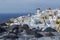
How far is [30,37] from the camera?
942cm

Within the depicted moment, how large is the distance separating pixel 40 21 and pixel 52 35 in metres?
15.7

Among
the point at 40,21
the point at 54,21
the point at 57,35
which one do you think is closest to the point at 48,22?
the point at 54,21

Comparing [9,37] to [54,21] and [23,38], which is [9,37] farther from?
[54,21]

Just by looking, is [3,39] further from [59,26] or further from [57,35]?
[59,26]

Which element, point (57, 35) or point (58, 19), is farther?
point (58, 19)

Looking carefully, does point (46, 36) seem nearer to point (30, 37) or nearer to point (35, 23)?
point (30, 37)

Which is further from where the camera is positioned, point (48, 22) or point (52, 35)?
point (48, 22)

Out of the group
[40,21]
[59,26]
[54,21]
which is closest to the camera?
[59,26]

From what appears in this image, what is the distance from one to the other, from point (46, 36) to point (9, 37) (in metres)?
1.35

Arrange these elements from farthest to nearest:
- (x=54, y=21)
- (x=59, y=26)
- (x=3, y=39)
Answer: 1. (x=54, y=21)
2. (x=59, y=26)
3. (x=3, y=39)

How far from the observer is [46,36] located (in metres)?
9.62

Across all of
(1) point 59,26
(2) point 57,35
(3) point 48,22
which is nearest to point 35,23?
(3) point 48,22

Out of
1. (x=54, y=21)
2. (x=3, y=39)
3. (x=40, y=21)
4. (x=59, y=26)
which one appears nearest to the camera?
(x=3, y=39)

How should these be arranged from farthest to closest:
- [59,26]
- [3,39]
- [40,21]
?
[40,21], [59,26], [3,39]
